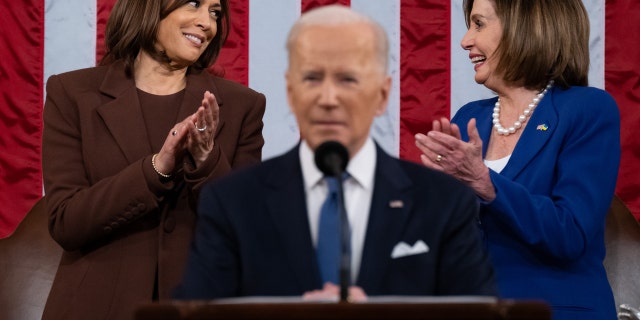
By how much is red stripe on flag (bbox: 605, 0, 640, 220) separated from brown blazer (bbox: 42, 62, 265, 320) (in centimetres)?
161

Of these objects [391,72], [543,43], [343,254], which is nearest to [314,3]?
[391,72]

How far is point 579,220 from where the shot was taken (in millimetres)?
2328

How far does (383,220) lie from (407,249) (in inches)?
2.3

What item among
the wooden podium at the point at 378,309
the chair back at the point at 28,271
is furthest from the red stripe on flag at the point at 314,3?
the wooden podium at the point at 378,309

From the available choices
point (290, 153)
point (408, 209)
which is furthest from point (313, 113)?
point (408, 209)

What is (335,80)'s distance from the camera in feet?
5.13

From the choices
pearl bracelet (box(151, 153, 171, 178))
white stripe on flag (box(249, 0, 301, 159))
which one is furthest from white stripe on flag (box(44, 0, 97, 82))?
pearl bracelet (box(151, 153, 171, 178))

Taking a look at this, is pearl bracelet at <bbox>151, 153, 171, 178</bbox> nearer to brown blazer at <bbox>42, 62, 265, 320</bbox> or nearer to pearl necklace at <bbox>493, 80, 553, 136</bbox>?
brown blazer at <bbox>42, 62, 265, 320</bbox>

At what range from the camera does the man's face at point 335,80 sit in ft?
5.11

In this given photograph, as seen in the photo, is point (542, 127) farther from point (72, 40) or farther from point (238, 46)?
point (72, 40)

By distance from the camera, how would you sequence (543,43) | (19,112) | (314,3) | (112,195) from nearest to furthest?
(112,195), (543,43), (19,112), (314,3)

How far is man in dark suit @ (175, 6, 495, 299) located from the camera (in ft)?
5.07

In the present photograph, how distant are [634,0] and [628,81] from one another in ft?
0.99

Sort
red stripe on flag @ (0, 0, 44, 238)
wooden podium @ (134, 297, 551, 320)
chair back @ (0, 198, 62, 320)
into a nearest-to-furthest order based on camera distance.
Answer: wooden podium @ (134, 297, 551, 320) < chair back @ (0, 198, 62, 320) < red stripe on flag @ (0, 0, 44, 238)
